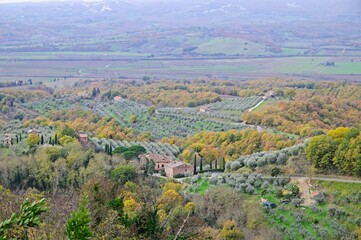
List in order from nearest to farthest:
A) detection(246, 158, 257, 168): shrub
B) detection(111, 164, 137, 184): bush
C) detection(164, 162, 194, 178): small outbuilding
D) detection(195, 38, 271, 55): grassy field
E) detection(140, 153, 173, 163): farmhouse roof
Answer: detection(111, 164, 137, 184): bush → detection(246, 158, 257, 168): shrub → detection(164, 162, 194, 178): small outbuilding → detection(140, 153, 173, 163): farmhouse roof → detection(195, 38, 271, 55): grassy field

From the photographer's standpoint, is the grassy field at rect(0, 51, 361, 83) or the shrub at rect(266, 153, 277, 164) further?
the grassy field at rect(0, 51, 361, 83)

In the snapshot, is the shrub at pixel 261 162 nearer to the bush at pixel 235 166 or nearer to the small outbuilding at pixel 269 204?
the bush at pixel 235 166

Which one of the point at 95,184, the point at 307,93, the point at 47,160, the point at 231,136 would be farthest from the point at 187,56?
the point at 95,184

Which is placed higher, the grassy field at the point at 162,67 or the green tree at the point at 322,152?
the green tree at the point at 322,152

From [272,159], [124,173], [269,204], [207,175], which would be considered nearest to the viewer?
[269,204]

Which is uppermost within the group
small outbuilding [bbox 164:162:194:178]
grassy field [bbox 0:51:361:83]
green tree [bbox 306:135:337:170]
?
green tree [bbox 306:135:337:170]

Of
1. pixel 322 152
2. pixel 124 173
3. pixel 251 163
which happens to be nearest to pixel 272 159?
pixel 251 163

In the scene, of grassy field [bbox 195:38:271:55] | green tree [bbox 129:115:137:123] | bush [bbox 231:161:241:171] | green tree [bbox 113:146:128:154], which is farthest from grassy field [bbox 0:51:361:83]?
bush [bbox 231:161:241:171]

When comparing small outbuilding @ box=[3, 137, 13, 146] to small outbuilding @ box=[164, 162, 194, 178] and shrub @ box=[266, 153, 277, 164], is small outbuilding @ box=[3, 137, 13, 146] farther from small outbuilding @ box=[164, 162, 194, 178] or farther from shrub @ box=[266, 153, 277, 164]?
shrub @ box=[266, 153, 277, 164]

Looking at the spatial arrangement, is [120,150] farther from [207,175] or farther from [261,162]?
[261,162]

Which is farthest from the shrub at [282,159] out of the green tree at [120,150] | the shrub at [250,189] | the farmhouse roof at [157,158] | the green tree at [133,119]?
the green tree at [133,119]

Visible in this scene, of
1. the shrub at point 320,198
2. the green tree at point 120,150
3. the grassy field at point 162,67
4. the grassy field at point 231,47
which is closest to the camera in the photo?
the shrub at point 320,198

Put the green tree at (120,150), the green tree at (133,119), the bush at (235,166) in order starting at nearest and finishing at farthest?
the bush at (235,166)
the green tree at (120,150)
the green tree at (133,119)

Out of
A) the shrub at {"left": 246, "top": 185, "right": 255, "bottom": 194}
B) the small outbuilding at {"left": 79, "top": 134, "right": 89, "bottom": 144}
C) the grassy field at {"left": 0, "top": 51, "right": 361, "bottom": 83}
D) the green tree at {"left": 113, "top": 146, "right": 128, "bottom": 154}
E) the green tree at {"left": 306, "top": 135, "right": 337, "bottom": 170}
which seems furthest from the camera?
the grassy field at {"left": 0, "top": 51, "right": 361, "bottom": 83}
